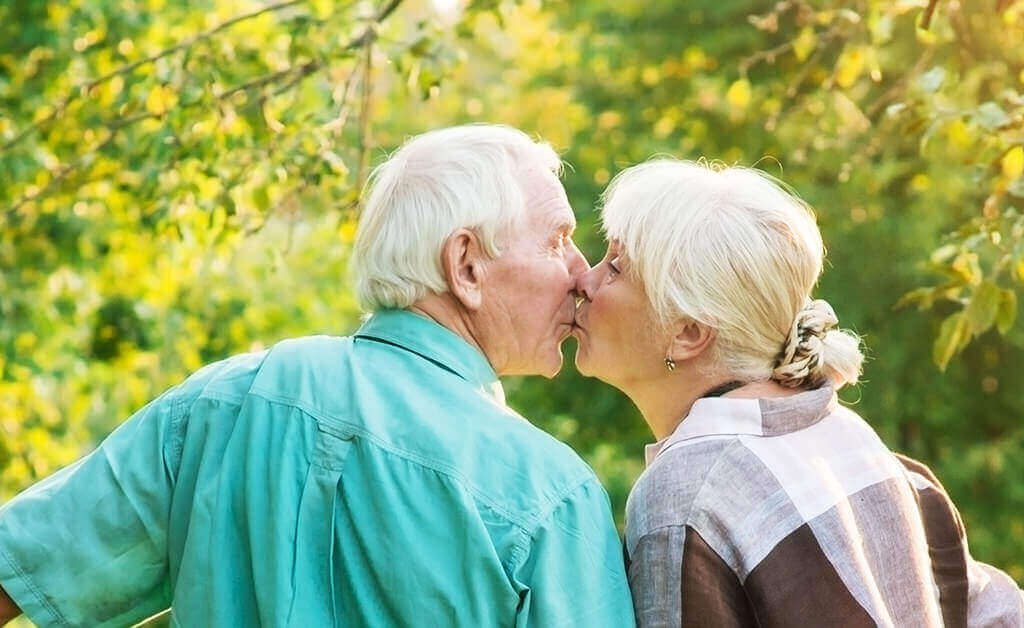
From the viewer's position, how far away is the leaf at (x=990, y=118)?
2.78 meters

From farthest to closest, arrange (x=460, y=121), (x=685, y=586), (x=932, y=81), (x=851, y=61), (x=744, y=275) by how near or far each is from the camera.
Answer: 1. (x=460, y=121)
2. (x=851, y=61)
3. (x=932, y=81)
4. (x=744, y=275)
5. (x=685, y=586)

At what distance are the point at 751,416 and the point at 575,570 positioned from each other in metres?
0.40

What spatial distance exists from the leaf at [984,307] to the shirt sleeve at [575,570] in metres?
1.21

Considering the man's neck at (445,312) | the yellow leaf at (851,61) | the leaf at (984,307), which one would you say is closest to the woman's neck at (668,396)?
the man's neck at (445,312)

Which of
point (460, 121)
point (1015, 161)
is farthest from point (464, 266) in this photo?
point (460, 121)

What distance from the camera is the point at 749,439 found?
203cm

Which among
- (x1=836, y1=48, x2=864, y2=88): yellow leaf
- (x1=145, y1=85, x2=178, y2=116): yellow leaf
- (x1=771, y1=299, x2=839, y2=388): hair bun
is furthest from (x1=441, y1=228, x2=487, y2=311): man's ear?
(x1=836, y1=48, x2=864, y2=88): yellow leaf

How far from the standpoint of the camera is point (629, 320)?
7.49ft

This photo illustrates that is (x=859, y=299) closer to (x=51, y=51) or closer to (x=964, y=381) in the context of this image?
(x=964, y=381)

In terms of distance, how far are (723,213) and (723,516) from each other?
0.49m

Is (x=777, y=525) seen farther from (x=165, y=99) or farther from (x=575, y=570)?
(x=165, y=99)

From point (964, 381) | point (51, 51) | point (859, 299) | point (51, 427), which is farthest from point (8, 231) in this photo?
point (964, 381)

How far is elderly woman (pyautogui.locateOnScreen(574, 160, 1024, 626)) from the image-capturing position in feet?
6.37

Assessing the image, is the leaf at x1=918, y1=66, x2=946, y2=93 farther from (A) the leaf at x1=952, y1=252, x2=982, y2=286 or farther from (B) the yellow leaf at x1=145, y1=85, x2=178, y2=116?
(B) the yellow leaf at x1=145, y1=85, x2=178, y2=116
